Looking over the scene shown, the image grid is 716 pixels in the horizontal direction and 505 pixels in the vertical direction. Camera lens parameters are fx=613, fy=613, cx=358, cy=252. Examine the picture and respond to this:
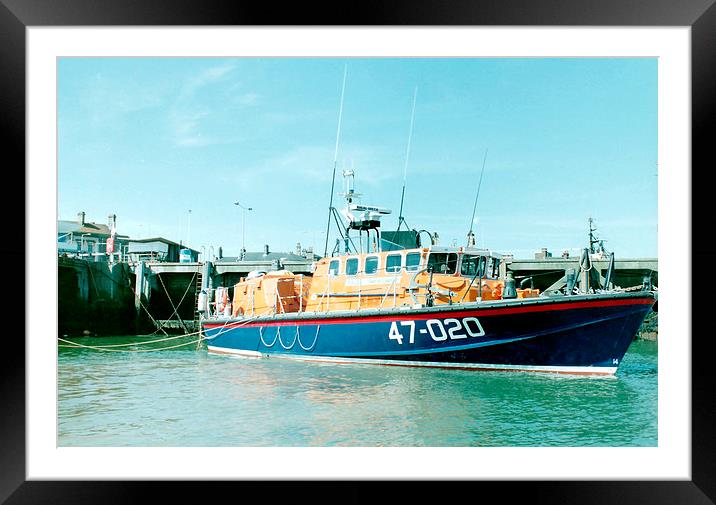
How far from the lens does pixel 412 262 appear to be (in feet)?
37.4

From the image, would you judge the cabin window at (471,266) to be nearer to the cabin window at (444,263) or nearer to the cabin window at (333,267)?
the cabin window at (444,263)

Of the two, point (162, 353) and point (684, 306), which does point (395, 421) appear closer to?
point (684, 306)

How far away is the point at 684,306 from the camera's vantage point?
4.31 meters

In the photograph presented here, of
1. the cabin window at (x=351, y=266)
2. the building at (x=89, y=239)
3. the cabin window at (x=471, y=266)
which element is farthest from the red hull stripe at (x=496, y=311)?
the building at (x=89, y=239)

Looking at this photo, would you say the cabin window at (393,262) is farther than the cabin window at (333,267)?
No

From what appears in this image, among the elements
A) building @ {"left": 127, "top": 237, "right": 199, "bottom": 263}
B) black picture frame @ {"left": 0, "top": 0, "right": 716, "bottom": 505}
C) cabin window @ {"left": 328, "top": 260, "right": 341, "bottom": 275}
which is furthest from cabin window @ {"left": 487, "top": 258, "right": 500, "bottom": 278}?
building @ {"left": 127, "top": 237, "right": 199, "bottom": 263}

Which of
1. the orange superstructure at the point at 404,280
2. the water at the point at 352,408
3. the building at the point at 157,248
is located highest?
the building at the point at 157,248

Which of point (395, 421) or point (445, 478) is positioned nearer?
point (445, 478)

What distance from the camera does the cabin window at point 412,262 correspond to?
37.2ft

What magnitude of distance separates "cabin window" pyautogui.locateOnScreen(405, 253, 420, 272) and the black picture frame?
715 cm

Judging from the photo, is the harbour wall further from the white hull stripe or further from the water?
the water
